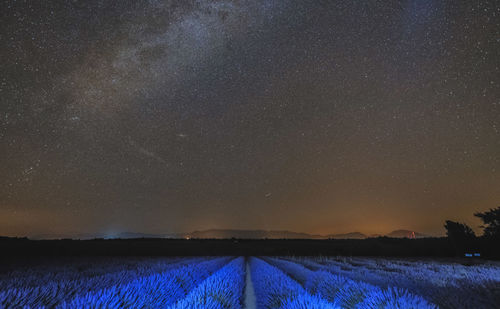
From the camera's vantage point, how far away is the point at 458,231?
1045 inches

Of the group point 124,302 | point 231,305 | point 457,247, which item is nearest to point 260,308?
point 231,305

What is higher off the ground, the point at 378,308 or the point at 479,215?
the point at 479,215

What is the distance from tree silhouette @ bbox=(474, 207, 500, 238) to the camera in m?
23.1

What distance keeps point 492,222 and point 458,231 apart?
3.38 metres

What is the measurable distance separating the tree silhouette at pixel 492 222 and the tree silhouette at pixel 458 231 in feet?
6.13

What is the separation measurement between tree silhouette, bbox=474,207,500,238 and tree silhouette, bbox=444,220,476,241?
1868 mm

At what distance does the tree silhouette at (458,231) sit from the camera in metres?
25.8

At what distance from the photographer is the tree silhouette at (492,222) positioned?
23.1m

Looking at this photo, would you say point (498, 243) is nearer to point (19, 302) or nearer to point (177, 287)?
point (177, 287)

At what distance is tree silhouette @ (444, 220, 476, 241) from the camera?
25819 millimetres

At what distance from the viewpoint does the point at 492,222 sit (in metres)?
23.6

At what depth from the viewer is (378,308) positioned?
289 centimetres

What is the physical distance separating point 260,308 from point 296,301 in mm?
1744

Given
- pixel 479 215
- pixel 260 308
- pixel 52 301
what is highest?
pixel 479 215
